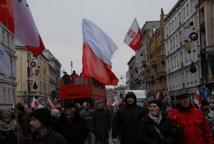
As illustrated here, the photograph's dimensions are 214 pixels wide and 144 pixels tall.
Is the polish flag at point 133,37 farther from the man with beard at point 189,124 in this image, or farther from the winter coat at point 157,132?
the winter coat at point 157,132

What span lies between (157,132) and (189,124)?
77 centimetres

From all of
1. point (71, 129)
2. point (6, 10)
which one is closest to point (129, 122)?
point (71, 129)

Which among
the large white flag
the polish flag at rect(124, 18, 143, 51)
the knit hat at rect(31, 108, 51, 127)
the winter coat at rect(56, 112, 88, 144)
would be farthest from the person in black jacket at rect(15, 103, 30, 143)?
the polish flag at rect(124, 18, 143, 51)

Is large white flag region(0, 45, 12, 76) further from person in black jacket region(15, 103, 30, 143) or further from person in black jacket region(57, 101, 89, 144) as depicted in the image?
person in black jacket region(57, 101, 89, 144)

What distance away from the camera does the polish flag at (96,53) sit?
1914 centimetres

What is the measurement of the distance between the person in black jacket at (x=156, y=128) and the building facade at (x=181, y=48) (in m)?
54.6

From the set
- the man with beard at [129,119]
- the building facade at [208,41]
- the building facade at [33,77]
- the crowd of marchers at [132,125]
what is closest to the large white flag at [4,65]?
the crowd of marchers at [132,125]

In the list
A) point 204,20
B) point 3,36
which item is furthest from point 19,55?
point 204,20

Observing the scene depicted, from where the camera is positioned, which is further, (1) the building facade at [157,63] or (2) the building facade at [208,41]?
(1) the building facade at [157,63]

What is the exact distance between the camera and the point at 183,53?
257 feet

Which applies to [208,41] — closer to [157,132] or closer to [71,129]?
[71,129]

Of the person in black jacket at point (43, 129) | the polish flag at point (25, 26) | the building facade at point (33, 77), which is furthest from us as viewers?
the building facade at point (33, 77)

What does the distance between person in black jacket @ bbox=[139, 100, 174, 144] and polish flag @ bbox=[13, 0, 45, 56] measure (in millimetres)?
4529

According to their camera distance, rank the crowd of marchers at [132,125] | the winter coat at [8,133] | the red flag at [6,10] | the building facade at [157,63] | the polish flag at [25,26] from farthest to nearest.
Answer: the building facade at [157,63], the polish flag at [25,26], the red flag at [6,10], the winter coat at [8,133], the crowd of marchers at [132,125]
